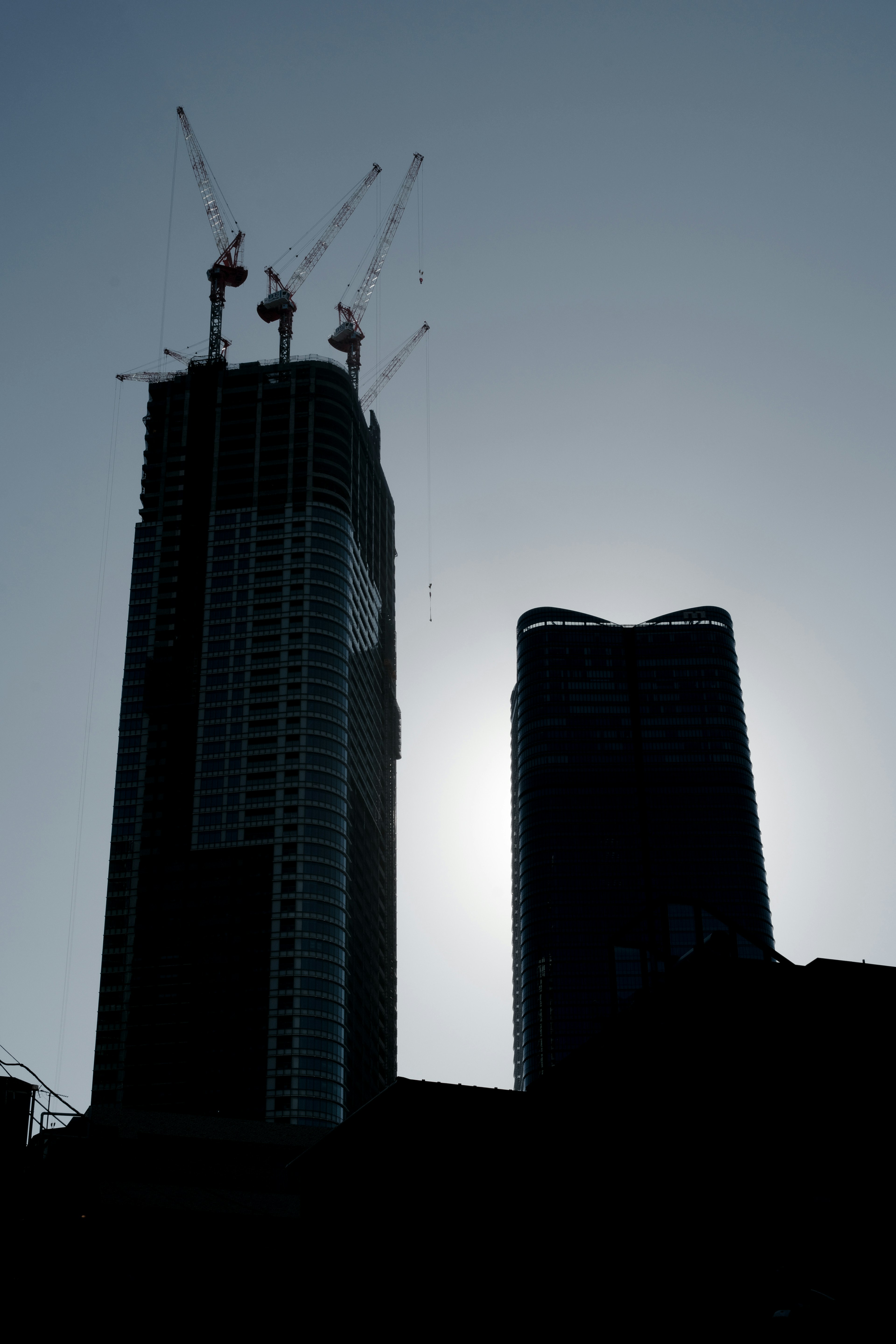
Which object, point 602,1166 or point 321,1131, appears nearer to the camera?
point 602,1166

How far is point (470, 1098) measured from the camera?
253ft

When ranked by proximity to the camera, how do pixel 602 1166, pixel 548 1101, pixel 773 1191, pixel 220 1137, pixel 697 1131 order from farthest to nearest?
pixel 220 1137 < pixel 548 1101 < pixel 602 1166 < pixel 697 1131 < pixel 773 1191

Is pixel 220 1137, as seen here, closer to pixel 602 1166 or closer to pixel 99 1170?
pixel 99 1170

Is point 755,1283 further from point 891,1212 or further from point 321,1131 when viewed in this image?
point 321,1131

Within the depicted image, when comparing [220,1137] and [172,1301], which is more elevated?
[220,1137]

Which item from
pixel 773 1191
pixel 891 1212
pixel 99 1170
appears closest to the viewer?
pixel 891 1212

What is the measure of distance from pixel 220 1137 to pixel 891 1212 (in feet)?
335

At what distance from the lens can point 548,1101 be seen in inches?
2854

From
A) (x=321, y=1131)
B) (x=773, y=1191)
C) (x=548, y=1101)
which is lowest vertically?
(x=773, y=1191)

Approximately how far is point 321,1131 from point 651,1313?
298 ft

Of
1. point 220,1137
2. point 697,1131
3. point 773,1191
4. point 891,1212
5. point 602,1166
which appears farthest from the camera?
point 220,1137

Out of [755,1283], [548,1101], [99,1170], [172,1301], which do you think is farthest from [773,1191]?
[99,1170]

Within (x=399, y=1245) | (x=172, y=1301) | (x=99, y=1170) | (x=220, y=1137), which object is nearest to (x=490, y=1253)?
(x=399, y=1245)

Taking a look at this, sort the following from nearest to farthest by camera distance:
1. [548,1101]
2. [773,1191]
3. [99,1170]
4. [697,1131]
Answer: [773,1191] → [697,1131] → [548,1101] → [99,1170]
